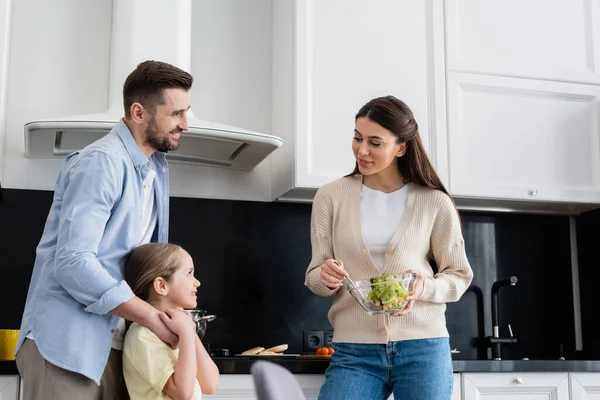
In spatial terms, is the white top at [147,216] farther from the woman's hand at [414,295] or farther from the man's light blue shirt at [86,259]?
the woman's hand at [414,295]

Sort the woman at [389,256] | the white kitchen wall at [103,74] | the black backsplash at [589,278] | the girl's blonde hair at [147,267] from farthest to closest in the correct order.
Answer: the black backsplash at [589,278] → the white kitchen wall at [103,74] → the woman at [389,256] → the girl's blonde hair at [147,267]

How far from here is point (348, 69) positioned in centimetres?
312

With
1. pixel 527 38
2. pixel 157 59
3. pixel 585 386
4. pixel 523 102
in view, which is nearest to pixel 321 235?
pixel 157 59

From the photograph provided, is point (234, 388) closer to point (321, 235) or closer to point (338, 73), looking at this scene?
point (321, 235)

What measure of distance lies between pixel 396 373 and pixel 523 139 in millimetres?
1347

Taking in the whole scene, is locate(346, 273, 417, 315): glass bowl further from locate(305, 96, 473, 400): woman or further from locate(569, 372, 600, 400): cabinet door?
locate(569, 372, 600, 400): cabinet door

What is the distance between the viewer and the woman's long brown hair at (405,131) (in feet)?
7.97

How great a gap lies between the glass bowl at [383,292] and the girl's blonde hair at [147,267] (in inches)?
20.8

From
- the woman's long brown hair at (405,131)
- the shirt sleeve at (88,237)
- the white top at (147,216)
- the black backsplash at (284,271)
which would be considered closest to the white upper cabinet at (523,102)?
the black backsplash at (284,271)

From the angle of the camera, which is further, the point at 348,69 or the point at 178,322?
the point at 348,69

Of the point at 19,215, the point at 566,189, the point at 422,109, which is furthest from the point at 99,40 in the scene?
the point at 566,189

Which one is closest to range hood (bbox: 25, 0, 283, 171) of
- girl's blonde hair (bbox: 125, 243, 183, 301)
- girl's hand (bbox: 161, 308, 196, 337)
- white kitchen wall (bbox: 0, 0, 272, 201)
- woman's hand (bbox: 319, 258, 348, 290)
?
white kitchen wall (bbox: 0, 0, 272, 201)

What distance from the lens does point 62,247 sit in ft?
5.89

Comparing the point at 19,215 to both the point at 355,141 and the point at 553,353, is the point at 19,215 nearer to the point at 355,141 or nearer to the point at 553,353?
the point at 355,141
